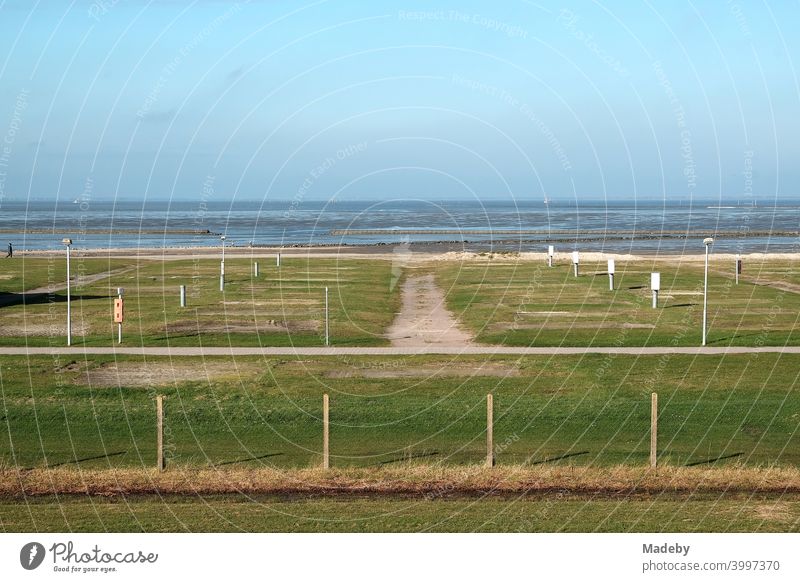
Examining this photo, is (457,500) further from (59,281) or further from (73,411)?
(59,281)

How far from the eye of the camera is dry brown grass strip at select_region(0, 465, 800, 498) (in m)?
17.7

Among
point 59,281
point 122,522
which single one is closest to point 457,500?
point 122,522

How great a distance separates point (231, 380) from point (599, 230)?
438ft

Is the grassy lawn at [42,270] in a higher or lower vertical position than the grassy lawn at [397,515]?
higher

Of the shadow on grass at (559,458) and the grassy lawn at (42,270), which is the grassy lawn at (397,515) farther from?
the grassy lawn at (42,270)

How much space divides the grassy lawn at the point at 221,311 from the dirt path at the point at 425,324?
644mm

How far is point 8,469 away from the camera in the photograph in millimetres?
19188

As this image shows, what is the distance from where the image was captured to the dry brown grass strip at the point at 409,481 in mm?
17688

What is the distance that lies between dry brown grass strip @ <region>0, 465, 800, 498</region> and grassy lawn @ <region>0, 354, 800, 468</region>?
983mm

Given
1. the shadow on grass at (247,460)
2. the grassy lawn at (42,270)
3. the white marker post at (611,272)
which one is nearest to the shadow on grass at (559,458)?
the shadow on grass at (247,460)

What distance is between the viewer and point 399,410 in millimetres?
24797

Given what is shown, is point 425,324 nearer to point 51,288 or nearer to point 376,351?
point 376,351

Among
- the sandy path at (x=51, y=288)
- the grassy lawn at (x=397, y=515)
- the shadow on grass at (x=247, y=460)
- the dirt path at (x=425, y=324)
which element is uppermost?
the sandy path at (x=51, y=288)

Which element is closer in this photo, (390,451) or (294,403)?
(390,451)
